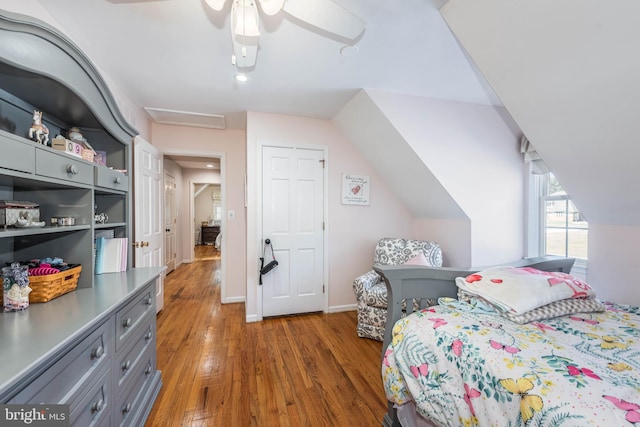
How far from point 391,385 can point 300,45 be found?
2.08m

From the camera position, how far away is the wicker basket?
1187 mm

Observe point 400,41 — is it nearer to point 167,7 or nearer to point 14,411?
point 167,7

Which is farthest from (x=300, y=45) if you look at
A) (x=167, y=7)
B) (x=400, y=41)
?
(x=167, y=7)

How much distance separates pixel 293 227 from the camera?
119 inches

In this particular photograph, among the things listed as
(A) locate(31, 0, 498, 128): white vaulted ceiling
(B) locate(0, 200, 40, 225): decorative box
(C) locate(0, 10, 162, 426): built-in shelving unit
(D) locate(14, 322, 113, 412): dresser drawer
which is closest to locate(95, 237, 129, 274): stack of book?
(C) locate(0, 10, 162, 426): built-in shelving unit

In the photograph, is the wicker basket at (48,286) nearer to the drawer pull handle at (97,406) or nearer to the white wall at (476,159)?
the drawer pull handle at (97,406)

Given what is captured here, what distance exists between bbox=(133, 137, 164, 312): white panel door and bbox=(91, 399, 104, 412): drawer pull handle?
1.55 meters

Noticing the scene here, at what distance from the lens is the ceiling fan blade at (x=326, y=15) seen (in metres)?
1.10

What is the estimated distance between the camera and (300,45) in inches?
68.0

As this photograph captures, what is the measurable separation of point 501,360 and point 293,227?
2380mm

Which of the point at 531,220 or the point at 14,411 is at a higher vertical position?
the point at 531,220

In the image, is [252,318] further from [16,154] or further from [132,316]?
[16,154]

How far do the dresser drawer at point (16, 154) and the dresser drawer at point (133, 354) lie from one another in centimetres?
94

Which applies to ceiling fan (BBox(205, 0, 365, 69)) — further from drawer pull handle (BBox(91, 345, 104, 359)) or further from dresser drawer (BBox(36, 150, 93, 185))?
drawer pull handle (BBox(91, 345, 104, 359))
